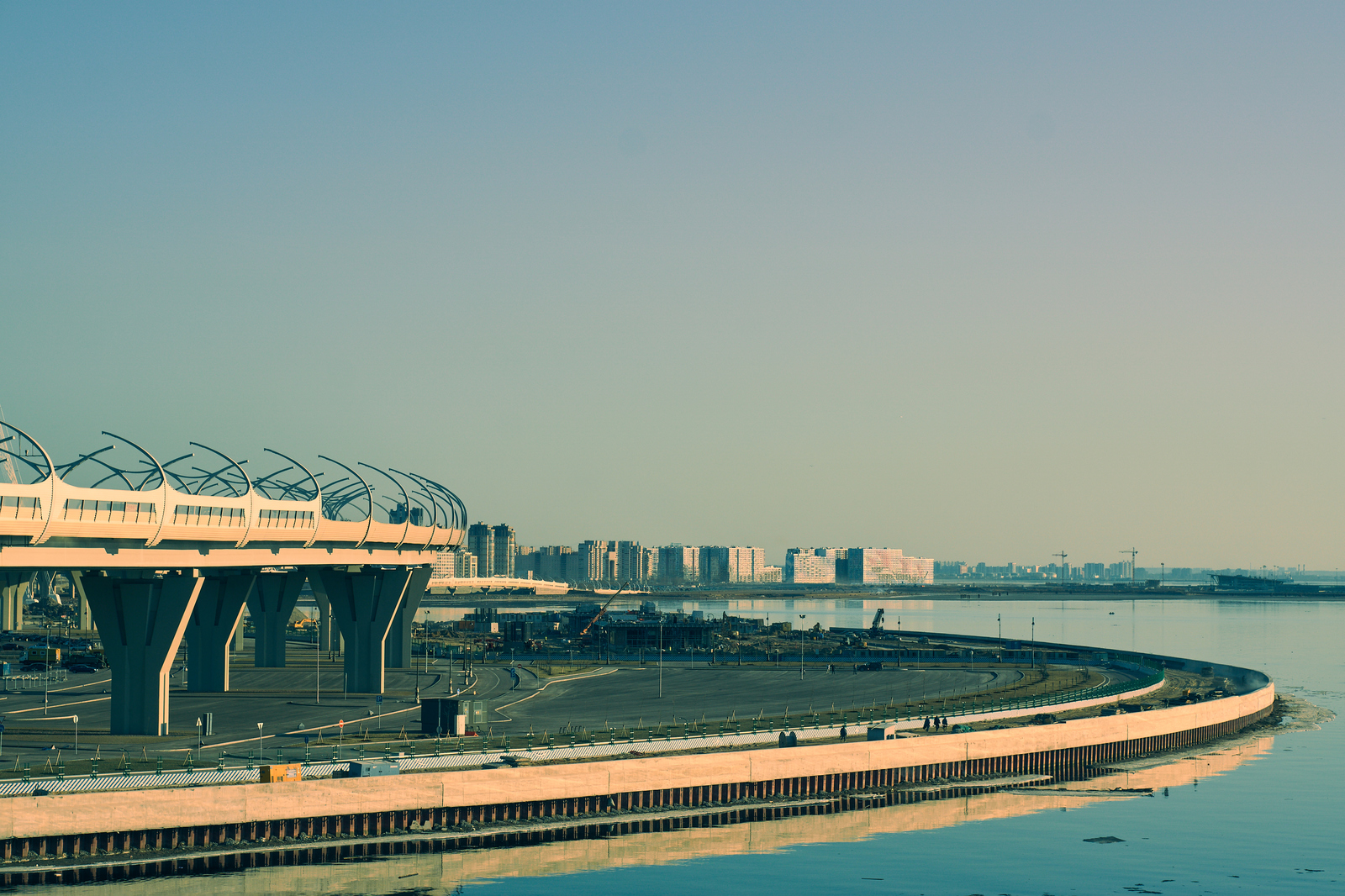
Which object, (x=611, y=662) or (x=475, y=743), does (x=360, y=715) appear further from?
(x=611, y=662)

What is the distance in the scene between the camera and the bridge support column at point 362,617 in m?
127

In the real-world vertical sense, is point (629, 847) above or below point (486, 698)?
below

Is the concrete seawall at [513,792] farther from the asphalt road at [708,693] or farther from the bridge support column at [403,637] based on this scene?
the bridge support column at [403,637]

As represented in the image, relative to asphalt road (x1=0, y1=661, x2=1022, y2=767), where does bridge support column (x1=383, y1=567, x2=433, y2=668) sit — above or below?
above

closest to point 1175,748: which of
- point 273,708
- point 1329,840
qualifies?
point 1329,840

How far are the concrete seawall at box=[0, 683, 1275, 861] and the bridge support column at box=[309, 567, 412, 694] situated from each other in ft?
168

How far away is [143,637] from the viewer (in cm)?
9000

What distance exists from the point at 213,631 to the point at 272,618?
4018 centimetres

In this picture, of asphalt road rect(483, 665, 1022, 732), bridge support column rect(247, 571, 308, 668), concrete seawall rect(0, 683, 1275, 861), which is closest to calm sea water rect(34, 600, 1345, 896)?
concrete seawall rect(0, 683, 1275, 861)

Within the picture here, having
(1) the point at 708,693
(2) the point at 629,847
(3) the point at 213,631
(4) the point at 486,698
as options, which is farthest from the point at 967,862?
(3) the point at 213,631

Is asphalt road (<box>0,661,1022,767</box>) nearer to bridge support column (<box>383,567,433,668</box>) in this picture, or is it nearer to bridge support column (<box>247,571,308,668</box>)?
bridge support column (<box>383,567,433,668</box>)

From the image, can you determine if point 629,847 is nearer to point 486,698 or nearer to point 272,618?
point 486,698

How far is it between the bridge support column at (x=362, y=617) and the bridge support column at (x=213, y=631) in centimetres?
772

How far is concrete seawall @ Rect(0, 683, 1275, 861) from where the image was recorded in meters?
66.2
